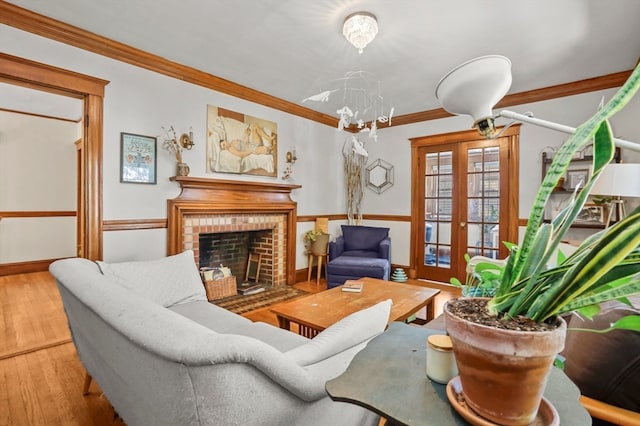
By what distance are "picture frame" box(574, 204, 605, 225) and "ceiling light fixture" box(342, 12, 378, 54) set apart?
2824 mm

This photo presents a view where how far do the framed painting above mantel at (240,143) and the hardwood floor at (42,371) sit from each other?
167cm

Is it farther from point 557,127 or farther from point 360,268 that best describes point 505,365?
point 360,268

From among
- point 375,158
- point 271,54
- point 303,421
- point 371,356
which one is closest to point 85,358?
point 303,421

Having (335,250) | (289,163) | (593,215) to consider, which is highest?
(289,163)

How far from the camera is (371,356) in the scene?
2.62ft

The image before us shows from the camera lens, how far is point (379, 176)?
501 centimetres

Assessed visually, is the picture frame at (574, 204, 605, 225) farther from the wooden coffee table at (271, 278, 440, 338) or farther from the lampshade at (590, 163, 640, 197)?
the lampshade at (590, 163, 640, 197)

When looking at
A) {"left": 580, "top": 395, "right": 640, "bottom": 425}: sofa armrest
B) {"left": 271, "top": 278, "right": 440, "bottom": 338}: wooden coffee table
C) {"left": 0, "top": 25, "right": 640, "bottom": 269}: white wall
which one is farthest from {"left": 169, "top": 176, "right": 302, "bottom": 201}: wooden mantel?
{"left": 580, "top": 395, "right": 640, "bottom": 425}: sofa armrest

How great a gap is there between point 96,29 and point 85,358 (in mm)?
2454

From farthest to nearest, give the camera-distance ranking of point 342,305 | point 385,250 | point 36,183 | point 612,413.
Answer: point 36,183 < point 385,250 < point 342,305 < point 612,413

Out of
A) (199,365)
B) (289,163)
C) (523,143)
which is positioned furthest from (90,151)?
(523,143)

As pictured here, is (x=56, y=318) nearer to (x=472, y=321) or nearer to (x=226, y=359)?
(x=226, y=359)

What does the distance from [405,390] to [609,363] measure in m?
0.69

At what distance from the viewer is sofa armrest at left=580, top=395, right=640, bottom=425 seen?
80 cm
